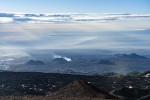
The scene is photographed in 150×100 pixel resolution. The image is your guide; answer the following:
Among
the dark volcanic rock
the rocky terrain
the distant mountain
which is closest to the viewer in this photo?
the distant mountain

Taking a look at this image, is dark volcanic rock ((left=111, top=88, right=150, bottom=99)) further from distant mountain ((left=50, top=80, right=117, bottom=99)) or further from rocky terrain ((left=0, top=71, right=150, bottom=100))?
distant mountain ((left=50, top=80, right=117, bottom=99))

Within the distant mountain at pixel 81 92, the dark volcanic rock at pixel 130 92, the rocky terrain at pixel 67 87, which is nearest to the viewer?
the distant mountain at pixel 81 92

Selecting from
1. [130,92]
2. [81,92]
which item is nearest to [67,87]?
[81,92]

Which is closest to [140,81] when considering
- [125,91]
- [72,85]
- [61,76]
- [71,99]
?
[61,76]

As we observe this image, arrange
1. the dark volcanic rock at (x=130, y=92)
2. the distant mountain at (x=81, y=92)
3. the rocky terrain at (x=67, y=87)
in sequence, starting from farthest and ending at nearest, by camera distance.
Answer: the dark volcanic rock at (x=130, y=92) → the rocky terrain at (x=67, y=87) → the distant mountain at (x=81, y=92)

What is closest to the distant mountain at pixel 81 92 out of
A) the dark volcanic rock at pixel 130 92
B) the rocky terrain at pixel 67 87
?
the rocky terrain at pixel 67 87

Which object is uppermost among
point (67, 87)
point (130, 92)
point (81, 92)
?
point (67, 87)

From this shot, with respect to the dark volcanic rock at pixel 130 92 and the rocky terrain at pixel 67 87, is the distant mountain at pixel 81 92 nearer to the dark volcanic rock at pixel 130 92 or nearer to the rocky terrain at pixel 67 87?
the rocky terrain at pixel 67 87

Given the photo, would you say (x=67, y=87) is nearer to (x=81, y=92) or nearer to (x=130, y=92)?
(x=81, y=92)

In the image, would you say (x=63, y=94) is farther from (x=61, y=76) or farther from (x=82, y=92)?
(x=61, y=76)

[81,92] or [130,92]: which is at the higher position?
[130,92]

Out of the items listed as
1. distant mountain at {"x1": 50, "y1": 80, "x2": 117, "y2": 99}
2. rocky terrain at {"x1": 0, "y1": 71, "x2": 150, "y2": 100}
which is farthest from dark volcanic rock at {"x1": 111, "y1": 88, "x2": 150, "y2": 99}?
distant mountain at {"x1": 50, "y1": 80, "x2": 117, "y2": 99}
